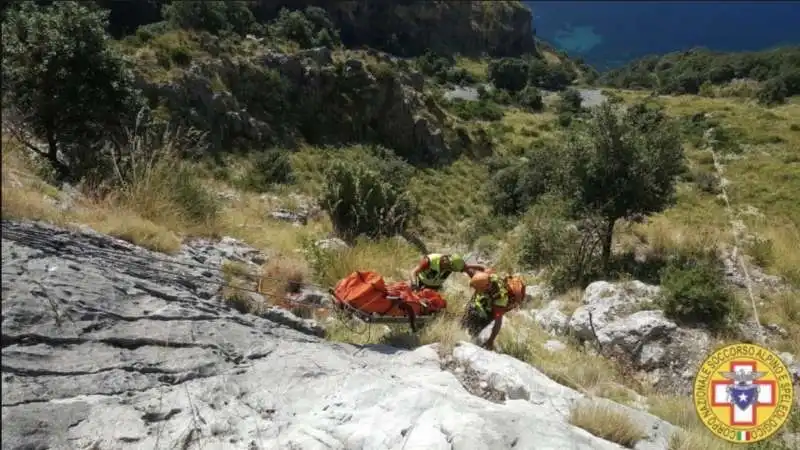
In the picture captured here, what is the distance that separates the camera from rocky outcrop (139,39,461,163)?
56.0 feet

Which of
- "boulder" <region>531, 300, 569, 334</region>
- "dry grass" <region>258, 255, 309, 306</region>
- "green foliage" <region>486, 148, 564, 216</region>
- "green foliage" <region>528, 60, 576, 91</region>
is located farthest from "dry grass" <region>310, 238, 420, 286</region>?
"green foliage" <region>528, 60, 576, 91</region>

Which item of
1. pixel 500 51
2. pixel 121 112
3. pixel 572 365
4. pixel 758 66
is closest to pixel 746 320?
pixel 572 365

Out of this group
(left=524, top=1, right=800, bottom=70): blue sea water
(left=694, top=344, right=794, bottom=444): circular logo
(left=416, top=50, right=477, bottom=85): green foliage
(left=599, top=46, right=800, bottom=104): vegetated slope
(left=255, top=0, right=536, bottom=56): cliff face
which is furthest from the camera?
(left=255, top=0, right=536, bottom=56): cliff face

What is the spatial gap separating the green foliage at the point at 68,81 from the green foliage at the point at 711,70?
143 ft

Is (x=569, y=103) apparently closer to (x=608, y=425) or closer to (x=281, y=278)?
(x=281, y=278)

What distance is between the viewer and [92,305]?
126 inches

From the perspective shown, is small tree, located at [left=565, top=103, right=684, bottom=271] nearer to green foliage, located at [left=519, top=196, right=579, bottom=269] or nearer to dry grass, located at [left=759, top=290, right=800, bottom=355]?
green foliage, located at [left=519, top=196, right=579, bottom=269]

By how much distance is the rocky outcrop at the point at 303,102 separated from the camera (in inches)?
672

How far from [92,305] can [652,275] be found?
853 cm

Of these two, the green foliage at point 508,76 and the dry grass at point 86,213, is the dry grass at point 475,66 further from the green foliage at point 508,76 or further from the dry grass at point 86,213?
the dry grass at point 86,213

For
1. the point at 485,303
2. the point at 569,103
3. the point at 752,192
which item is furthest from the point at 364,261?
the point at 569,103

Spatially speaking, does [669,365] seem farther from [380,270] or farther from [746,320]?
[380,270]

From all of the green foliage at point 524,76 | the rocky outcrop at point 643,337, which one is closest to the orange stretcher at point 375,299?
the rocky outcrop at point 643,337

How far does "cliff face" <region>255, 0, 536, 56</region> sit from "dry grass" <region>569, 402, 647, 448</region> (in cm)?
5209
